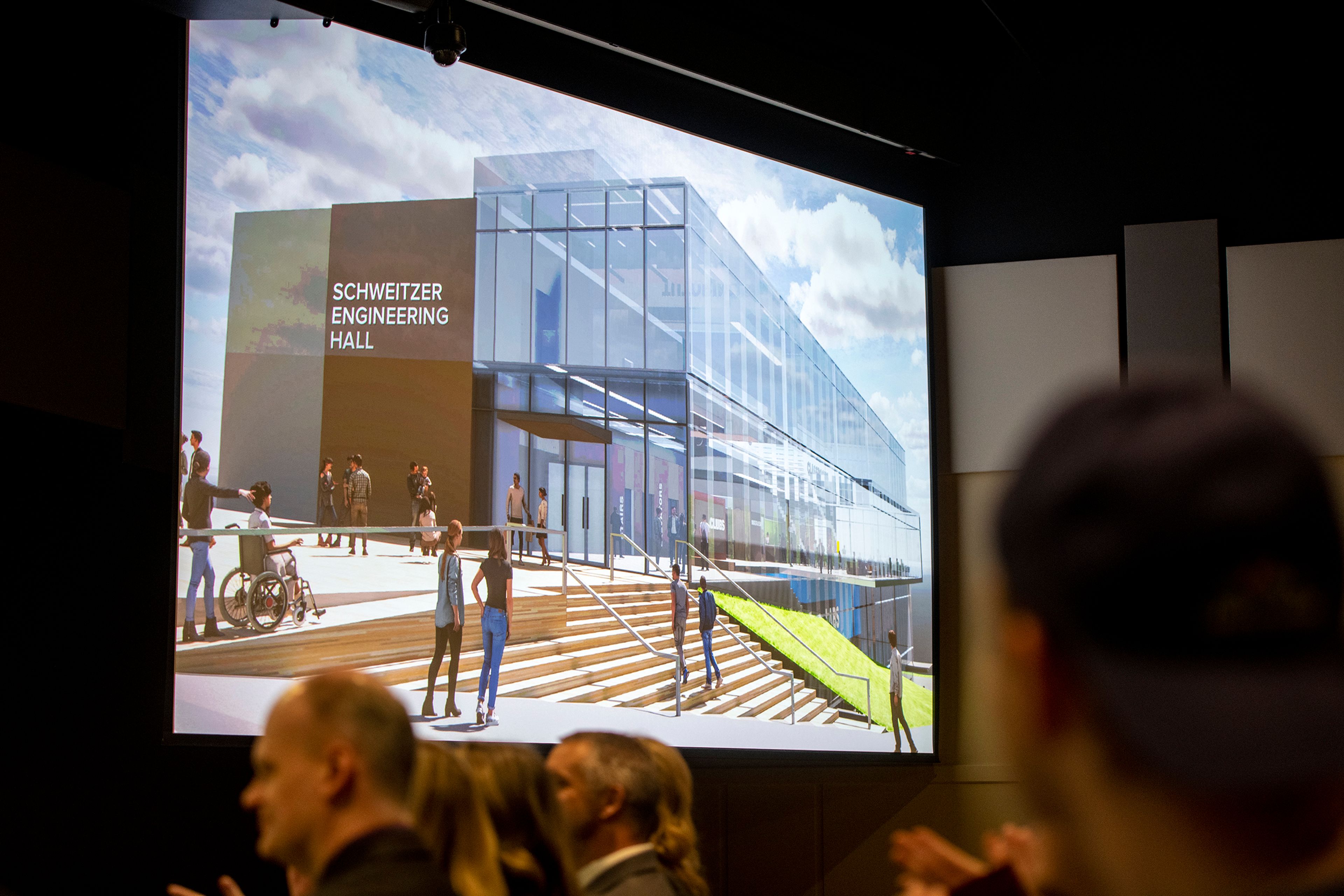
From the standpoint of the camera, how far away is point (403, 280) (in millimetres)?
6430

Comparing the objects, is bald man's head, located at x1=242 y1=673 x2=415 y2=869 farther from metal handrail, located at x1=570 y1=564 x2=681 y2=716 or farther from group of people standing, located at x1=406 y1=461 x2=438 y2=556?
metal handrail, located at x1=570 y1=564 x2=681 y2=716

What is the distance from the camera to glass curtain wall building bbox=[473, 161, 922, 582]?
21.7 feet

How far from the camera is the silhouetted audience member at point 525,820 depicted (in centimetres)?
194

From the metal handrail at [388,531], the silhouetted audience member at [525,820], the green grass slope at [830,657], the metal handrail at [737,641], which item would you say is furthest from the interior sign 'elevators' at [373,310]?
the silhouetted audience member at [525,820]

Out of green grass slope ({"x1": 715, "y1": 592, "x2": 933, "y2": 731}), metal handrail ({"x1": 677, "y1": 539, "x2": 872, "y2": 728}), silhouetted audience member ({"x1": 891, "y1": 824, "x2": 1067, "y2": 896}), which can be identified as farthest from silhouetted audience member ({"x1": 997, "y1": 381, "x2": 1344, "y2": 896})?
green grass slope ({"x1": 715, "y1": 592, "x2": 933, "y2": 731})

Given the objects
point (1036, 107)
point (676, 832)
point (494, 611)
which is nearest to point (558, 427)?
point (494, 611)

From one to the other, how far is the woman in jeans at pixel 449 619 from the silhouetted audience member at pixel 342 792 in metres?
4.62

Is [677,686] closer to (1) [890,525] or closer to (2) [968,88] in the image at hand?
(1) [890,525]

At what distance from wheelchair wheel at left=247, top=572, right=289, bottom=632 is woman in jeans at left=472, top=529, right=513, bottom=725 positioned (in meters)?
1.10

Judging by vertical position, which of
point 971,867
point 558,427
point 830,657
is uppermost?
point 558,427

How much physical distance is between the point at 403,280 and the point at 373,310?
0.88 ft

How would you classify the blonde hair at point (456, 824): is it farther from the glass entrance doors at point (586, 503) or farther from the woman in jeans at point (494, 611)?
the glass entrance doors at point (586, 503)

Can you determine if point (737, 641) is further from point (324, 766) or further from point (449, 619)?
point (324, 766)

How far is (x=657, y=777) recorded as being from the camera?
8.46ft
